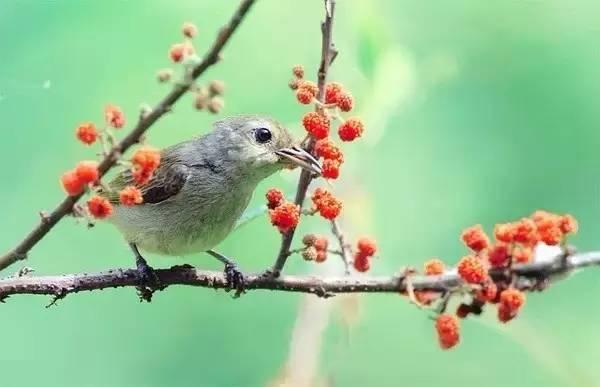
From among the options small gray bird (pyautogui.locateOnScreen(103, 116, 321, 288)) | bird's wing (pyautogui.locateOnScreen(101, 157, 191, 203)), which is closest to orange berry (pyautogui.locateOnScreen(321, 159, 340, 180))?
small gray bird (pyautogui.locateOnScreen(103, 116, 321, 288))

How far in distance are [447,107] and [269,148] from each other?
2.82 ft

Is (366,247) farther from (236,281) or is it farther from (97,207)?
(97,207)

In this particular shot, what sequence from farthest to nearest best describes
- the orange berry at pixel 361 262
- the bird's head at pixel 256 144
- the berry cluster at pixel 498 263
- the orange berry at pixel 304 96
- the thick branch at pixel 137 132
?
the bird's head at pixel 256 144
the orange berry at pixel 361 262
the berry cluster at pixel 498 263
the orange berry at pixel 304 96
the thick branch at pixel 137 132

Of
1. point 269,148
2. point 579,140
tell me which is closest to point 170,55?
point 269,148

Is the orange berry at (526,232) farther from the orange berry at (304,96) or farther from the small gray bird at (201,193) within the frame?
the small gray bird at (201,193)

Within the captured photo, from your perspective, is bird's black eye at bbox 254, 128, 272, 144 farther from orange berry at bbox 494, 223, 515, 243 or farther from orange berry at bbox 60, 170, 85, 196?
orange berry at bbox 60, 170, 85, 196

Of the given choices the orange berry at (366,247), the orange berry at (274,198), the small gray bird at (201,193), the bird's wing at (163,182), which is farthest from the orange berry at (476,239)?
the bird's wing at (163,182)

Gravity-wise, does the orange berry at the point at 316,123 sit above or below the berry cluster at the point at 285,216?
above

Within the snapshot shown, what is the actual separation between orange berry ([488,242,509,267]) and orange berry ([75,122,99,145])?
1.62ft

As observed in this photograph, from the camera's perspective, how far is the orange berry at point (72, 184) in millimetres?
672

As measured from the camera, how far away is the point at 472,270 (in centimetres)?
90

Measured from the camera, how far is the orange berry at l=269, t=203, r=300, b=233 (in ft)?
2.82

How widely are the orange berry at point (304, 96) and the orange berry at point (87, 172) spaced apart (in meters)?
0.22

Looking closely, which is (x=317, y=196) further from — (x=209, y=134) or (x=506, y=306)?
(x=209, y=134)
